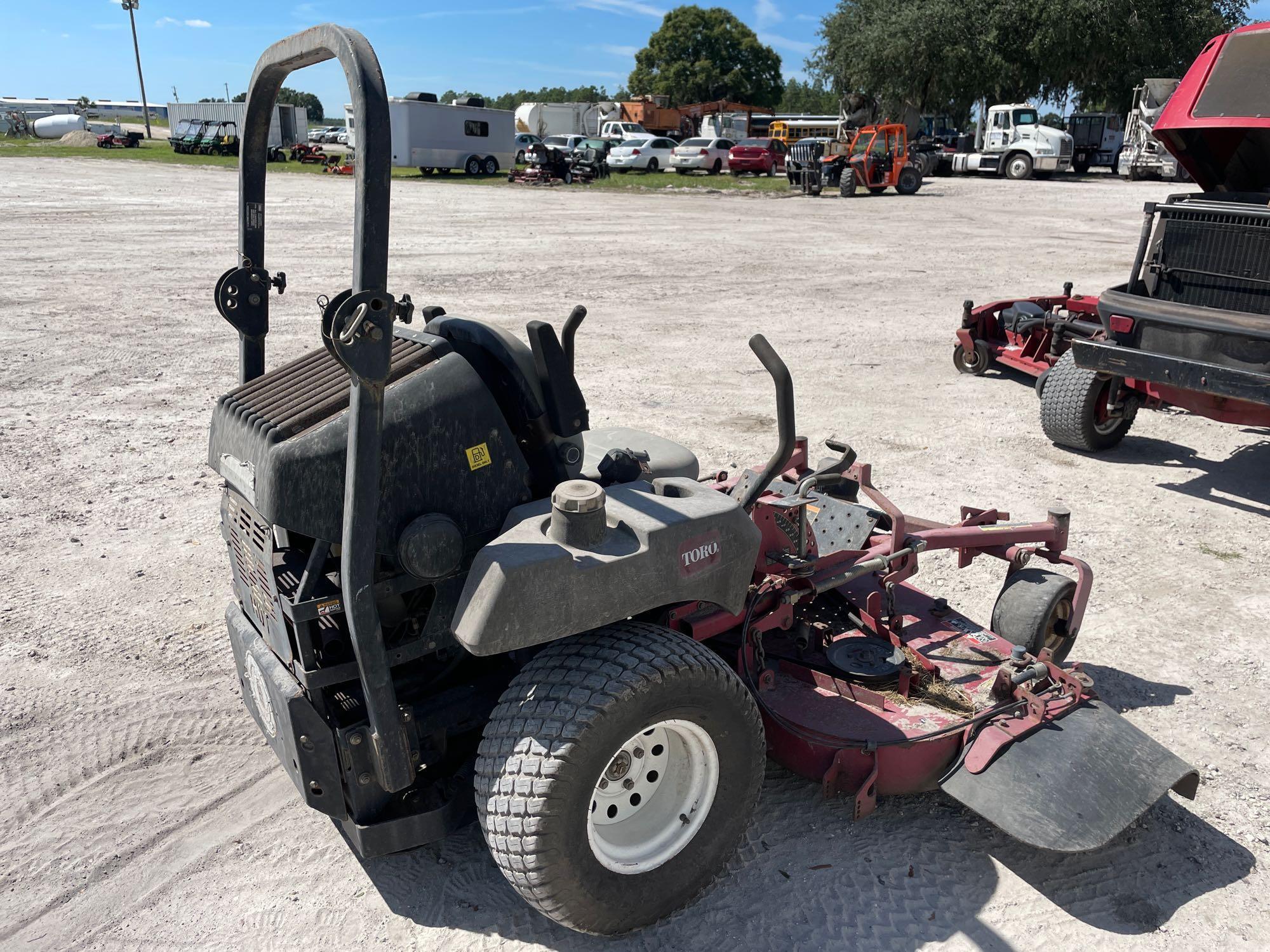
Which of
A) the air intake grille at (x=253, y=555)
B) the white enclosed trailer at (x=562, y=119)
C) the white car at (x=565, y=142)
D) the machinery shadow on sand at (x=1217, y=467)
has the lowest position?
the machinery shadow on sand at (x=1217, y=467)

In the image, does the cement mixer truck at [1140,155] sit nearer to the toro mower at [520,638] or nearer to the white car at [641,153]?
the white car at [641,153]

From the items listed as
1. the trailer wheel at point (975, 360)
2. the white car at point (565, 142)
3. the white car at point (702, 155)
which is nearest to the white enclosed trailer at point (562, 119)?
the white car at point (565, 142)

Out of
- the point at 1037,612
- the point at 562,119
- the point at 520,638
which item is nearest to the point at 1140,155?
the point at 562,119

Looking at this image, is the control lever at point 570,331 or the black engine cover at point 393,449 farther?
the control lever at point 570,331

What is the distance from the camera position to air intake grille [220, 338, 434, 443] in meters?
2.41

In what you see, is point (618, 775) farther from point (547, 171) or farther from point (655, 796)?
point (547, 171)

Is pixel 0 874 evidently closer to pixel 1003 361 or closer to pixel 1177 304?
pixel 1177 304

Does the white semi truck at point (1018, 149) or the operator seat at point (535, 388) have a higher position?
the white semi truck at point (1018, 149)

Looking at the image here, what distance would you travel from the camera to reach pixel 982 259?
598 inches

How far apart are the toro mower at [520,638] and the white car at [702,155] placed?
32545 mm

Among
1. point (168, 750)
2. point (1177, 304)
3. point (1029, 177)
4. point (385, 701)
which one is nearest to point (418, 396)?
point (385, 701)

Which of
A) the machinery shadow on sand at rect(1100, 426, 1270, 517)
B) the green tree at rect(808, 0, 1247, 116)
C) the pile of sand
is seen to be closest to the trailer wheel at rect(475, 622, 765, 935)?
the machinery shadow on sand at rect(1100, 426, 1270, 517)

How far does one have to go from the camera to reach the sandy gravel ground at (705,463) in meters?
2.74

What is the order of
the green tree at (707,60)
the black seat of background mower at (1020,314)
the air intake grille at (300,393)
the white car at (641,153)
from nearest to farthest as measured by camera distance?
the air intake grille at (300,393), the black seat of background mower at (1020,314), the white car at (641,153), the green tree at (707,60)
